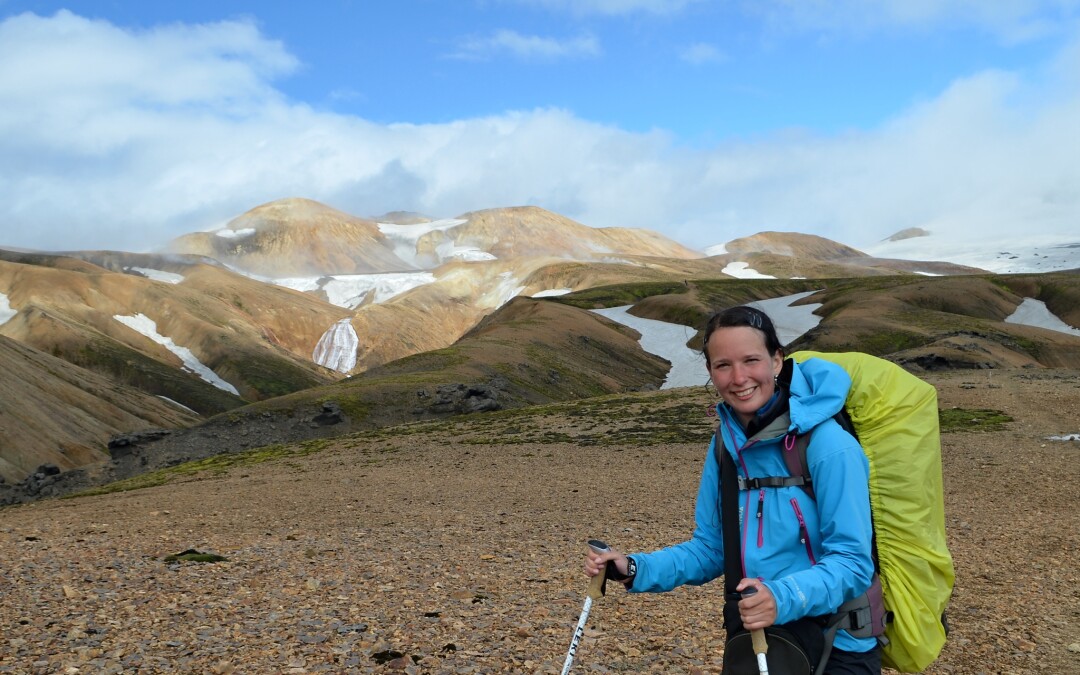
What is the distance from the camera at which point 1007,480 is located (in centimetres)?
2416

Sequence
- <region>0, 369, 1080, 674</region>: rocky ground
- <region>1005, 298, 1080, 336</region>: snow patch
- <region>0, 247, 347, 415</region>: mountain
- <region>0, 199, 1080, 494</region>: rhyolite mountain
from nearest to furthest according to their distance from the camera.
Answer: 1. <region>0, 369, 1080, 674</region>: rocky ground
2. <region>0, 199, 1080, 494</region>: rhyolite mountain
3. <region>1005, 298, 1080, 336</region>: snow patch
4. <region>0, 247, 347, 415</region>: mountain

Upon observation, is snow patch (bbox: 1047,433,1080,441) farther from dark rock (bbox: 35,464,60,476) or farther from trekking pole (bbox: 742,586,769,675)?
dark rock (bbox: 35,464,60,476)

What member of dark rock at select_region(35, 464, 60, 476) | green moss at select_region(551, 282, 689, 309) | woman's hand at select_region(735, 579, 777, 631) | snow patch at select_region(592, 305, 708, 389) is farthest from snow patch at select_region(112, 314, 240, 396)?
woman's hand at select_region(735, 579, 777, 631)

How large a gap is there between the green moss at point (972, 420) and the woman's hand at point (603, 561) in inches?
1263

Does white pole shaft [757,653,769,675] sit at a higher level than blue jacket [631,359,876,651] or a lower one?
lower

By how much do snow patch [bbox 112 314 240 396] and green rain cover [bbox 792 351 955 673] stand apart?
16319cm

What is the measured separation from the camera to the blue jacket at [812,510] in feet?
14.3

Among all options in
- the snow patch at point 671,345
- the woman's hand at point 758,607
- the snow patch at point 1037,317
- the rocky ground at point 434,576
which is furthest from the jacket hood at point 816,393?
the snow patch at point 1037,317

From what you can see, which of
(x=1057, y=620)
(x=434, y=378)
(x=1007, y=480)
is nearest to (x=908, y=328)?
(x=434, y=378)

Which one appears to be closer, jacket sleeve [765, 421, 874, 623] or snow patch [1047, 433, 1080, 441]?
jacket sleeve [765, 421, 874, 623]

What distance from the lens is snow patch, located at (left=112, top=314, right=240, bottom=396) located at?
541 feet

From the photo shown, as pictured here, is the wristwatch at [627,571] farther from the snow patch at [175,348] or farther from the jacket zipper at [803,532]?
the snow patch at [175,348]

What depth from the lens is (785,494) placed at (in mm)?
4621

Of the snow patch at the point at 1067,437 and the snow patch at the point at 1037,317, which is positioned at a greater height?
the snow patch at the point at 1037,317
